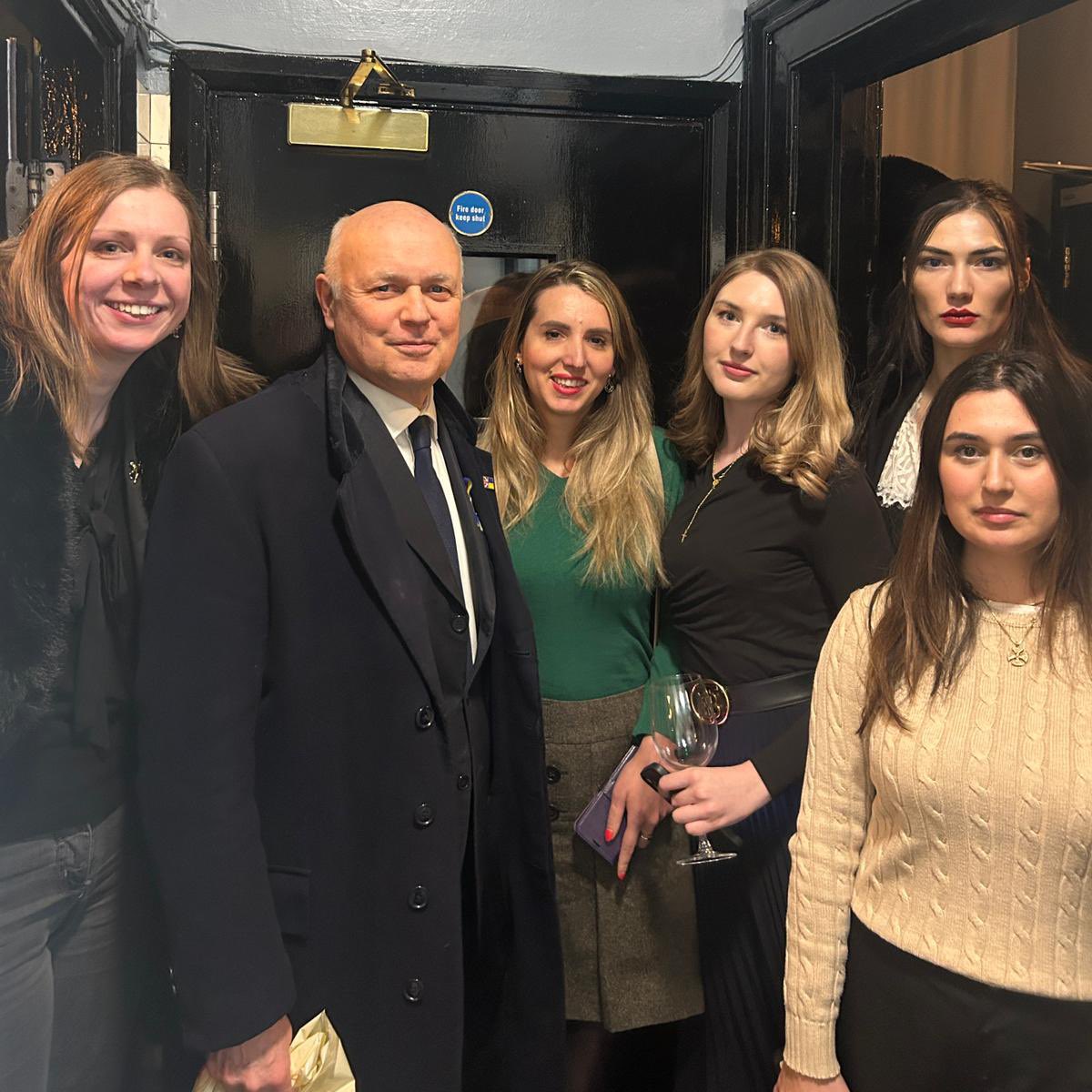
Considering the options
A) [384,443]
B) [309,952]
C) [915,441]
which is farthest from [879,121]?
[309,952]

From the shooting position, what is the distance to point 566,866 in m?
1.86

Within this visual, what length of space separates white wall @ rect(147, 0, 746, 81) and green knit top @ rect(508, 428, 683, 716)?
3.09 ft

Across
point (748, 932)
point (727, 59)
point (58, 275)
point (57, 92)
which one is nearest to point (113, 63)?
point (57, 92)

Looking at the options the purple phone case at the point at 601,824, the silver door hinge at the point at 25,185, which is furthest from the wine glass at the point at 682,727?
the silver door hinge at the point at 25,185

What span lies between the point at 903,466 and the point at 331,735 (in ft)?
3.40

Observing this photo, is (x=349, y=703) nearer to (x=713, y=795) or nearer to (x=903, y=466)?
(x=713, y=795)

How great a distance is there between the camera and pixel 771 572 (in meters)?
1.74

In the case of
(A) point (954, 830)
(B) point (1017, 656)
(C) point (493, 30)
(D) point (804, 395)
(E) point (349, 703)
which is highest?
(C) point (493, 30)

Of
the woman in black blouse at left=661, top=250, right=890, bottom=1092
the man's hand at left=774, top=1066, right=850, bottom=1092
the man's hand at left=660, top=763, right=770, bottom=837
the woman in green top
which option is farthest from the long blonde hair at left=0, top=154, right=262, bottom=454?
the man's hand at left=774, top=1066, right=850, bottom=1092

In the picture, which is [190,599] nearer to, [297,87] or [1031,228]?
[297,87]

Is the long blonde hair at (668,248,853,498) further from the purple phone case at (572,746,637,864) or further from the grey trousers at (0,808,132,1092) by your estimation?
the grey trousers at (0,808,132,1092)

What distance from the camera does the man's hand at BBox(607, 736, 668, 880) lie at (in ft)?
5.86

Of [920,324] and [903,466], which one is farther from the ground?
[920,324]

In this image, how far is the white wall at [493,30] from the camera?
1945mm
